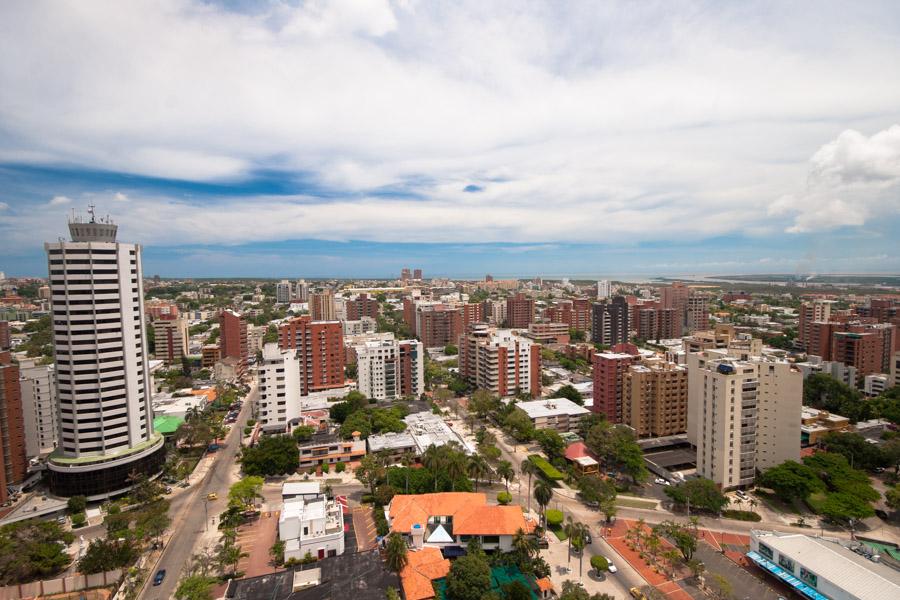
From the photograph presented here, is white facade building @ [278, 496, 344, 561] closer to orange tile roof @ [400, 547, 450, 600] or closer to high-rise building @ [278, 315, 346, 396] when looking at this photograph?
orange tile roof @ [400, 547, 450, 600]

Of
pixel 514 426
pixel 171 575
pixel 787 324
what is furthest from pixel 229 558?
pixel 787 324

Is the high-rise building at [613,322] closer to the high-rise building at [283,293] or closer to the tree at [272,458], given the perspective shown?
the tree at [272,458]

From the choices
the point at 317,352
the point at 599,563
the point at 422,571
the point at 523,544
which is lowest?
the point at 599,563

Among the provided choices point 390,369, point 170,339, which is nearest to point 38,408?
point 390,369

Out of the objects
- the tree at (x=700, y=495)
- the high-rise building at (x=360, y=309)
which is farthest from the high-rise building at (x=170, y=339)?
the tree at (x=700, y=495)

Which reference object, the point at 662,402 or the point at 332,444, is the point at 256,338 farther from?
the point at 662,402

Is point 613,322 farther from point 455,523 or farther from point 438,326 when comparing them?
point 455,523

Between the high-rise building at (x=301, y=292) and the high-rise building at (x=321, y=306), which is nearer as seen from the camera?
the high-rise building at (x=321, y=306)
